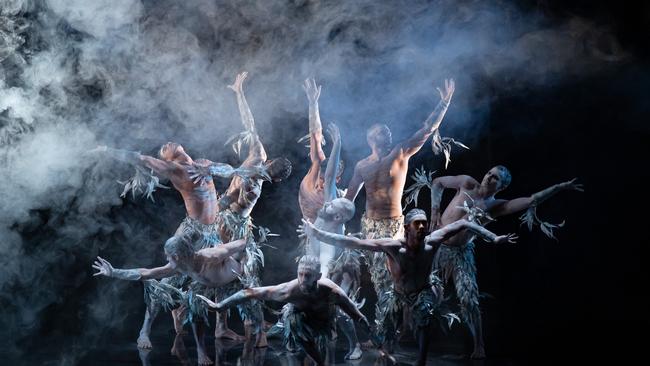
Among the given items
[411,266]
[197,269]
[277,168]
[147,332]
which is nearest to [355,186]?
[277,168]

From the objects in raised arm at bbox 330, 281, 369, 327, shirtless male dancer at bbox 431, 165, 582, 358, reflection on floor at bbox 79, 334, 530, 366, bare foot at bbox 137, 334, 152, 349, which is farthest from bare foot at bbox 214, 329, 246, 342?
raised arm at bbox 330, 281, 369, 327

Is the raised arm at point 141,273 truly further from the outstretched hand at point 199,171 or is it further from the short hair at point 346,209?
the short hair at point 346,209

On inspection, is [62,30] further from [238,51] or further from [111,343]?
[111,343]

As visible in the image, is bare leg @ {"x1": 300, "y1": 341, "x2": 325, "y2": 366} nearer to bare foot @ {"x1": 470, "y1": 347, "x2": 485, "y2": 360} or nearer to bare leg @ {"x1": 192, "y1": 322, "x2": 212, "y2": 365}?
bare leg @ {"x1": 192, "y1": 322, "x2": 212, "y2": 365}

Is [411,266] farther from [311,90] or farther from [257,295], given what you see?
[311,90]

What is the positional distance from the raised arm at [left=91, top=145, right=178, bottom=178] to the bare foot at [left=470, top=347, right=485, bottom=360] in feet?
8.48

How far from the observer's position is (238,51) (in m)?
6.56

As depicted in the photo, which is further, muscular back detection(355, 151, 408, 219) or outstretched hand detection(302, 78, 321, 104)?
outstretched hand detection(302, 78, 321, 104)

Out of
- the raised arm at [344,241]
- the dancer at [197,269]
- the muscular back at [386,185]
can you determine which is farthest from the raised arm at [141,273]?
the muscular back at [386,185]

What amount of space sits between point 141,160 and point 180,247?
3.90 feet

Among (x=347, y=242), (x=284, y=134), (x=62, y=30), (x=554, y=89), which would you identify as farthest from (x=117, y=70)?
(x=554, y=89)

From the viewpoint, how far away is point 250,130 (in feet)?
20.0

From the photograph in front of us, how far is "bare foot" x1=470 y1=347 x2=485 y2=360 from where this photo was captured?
5000 mm

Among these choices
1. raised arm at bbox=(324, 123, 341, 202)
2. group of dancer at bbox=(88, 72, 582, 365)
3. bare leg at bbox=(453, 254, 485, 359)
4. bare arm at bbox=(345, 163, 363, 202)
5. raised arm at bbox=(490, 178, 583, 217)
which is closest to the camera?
group of dancer at bbox=(88, 72, 582, 365)
